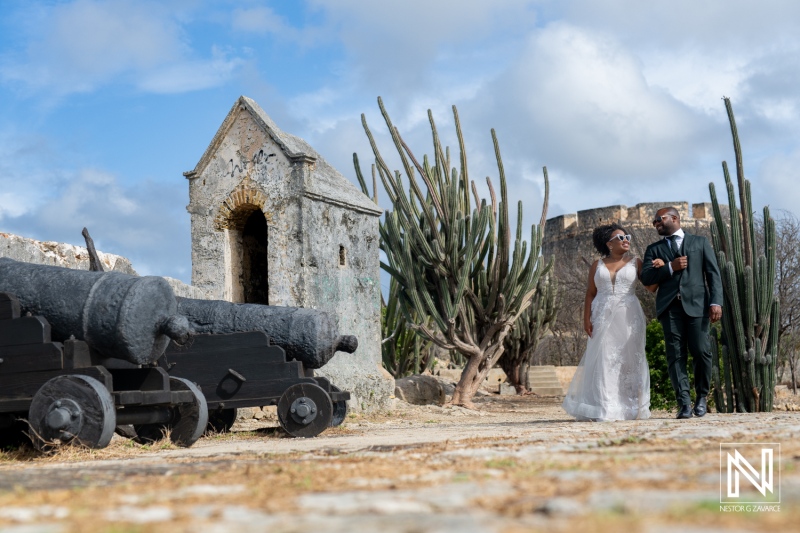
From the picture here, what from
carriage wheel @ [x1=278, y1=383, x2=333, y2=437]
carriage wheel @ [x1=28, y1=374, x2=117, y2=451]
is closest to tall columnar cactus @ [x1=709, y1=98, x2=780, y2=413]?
carriage wheel @ [x1=278, y1=383, x2=333, y2=437]

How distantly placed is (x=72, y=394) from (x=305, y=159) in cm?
584

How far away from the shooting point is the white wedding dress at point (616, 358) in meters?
7.27

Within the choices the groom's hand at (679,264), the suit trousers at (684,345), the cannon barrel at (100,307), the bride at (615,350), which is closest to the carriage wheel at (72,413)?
the cannon barrel at (100,307)

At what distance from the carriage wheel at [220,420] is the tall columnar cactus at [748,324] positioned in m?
4.38

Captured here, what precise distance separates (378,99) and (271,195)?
4.94 metres

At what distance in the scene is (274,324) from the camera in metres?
7.76

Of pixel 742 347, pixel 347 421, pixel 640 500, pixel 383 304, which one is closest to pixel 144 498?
pixel 640 500

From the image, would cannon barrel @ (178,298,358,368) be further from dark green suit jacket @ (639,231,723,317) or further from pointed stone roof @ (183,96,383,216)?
pointed stone roof @ (183,96,383,216)

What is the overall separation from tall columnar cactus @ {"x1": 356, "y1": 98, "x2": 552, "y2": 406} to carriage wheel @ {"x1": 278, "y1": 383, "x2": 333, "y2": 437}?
7.37 metres

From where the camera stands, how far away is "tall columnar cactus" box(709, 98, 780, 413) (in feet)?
27.8

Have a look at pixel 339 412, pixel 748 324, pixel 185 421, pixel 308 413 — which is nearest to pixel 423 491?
pixel 185 421

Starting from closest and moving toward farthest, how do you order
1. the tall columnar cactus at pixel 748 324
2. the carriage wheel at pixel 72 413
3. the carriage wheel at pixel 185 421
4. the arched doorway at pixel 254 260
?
the carriage wheel at pixel 72 413 < the carriage wheel at pixel 185 421 < the tall columnar cactus at pixel 748 324 < the arched doorway at pixel 254 260

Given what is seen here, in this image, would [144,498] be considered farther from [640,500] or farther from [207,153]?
[207,153]

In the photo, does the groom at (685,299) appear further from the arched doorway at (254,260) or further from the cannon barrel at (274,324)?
the arched doorway at (254,260)
